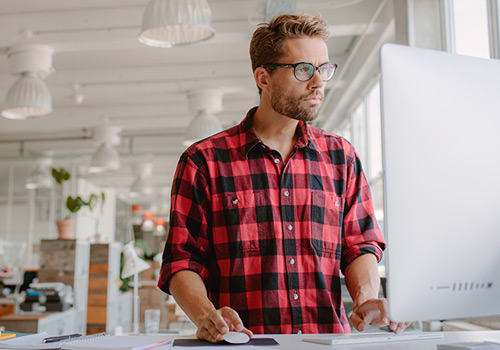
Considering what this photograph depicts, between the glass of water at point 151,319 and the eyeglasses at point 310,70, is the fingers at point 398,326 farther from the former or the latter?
the glass of water at point 151,319

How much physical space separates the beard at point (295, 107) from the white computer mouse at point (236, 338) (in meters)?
0.69

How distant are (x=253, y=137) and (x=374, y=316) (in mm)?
705

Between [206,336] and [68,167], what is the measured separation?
1478 centimetres

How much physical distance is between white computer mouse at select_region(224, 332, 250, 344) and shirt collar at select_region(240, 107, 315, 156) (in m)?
0.67

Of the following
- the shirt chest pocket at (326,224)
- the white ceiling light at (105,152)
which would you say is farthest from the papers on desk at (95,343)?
the white ceiling light at (105,152)

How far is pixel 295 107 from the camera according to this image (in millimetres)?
1588

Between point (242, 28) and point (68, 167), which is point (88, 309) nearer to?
point (242, 28)

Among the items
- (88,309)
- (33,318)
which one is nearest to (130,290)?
(88,309)

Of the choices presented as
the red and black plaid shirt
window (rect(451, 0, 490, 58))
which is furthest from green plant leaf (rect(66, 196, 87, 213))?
the red and black plaid shirt

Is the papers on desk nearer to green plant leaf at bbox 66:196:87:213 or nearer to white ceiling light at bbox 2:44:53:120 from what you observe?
white ceiling light at bbox 2:44:53:120

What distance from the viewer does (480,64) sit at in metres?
0.93

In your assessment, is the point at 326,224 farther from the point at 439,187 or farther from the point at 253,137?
the point at 439,187

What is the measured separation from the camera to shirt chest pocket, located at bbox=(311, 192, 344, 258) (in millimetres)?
1606

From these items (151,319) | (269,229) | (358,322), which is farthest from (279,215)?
(151,319)
